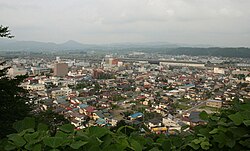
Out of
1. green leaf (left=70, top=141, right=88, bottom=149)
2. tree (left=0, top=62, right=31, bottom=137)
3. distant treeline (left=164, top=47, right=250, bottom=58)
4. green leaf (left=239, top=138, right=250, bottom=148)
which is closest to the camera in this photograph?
green leaf (left=70, top=141, right=88, bottom=149)

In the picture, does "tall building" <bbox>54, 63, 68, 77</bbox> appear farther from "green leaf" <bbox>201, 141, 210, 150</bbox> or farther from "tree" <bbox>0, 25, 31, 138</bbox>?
"green leaf" <bbox>201, 141, 210, 150</bbox>

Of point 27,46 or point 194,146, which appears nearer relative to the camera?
point 194,146

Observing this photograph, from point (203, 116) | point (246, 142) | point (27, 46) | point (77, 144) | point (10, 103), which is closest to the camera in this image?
point (77, 144)


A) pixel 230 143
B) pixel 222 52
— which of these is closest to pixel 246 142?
pixel 230 143

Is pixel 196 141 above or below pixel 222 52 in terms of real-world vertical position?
above

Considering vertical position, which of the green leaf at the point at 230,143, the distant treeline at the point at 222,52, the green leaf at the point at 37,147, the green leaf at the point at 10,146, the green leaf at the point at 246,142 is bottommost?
the distant treeline at the point at 222,52

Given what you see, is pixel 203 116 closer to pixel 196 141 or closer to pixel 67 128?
pixel 196 141

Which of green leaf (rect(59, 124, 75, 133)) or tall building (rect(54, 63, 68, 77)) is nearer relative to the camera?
green leaf (rect(59, 124, 75, 133))

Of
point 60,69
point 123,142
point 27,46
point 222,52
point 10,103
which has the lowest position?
point 60,69

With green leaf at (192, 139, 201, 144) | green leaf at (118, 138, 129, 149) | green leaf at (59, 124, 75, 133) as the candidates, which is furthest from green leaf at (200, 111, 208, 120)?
green leaf at (59, 124, 75, 133)

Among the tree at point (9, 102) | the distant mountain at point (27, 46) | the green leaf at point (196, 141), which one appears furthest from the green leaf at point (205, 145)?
the distant mountain at point (27, 46)

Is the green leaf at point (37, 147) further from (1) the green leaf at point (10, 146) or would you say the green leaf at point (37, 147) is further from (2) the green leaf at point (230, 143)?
(2) the green leaf at point (230, 143)

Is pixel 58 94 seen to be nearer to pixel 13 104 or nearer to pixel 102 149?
pixel 13 104

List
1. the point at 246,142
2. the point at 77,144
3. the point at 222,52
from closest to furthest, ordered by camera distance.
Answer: the point at 77,144 → the point at 246,142 → the point at 222,52
